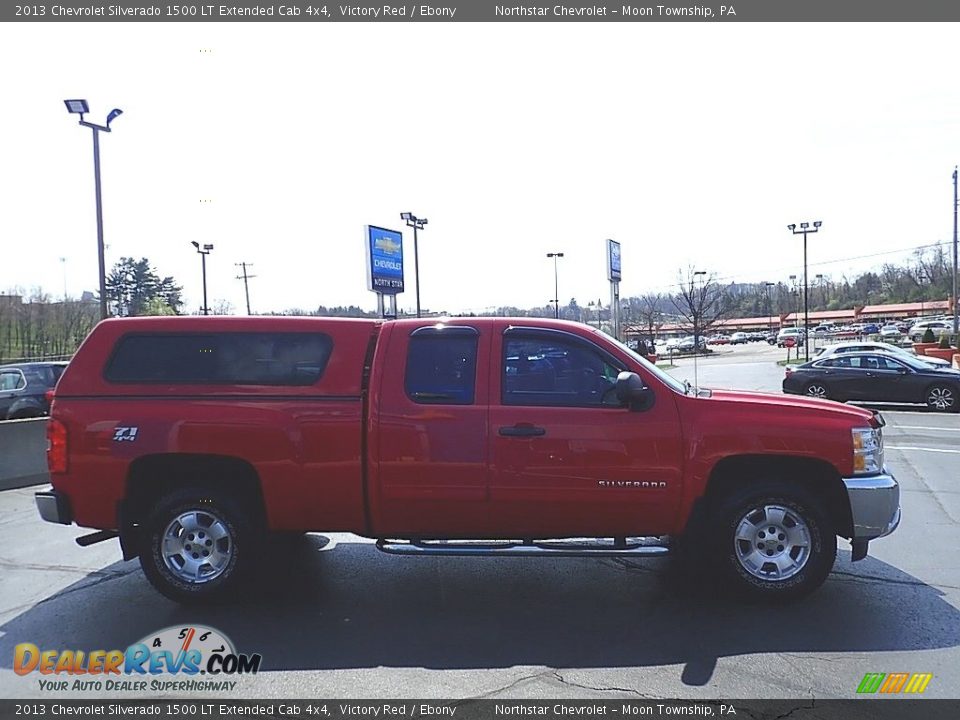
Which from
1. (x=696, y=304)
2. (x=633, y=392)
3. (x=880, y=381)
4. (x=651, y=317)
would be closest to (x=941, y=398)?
(x=880, y=381)

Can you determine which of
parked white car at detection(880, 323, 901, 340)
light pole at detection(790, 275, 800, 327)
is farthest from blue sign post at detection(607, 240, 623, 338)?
light pole at detection(790, 275, 800, 327)

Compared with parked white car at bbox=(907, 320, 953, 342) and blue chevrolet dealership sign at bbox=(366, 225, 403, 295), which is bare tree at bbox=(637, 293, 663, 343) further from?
parked white car at bbox=(907, 320, 953, 342)

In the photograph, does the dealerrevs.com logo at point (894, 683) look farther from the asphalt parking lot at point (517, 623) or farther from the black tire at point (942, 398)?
the black tire at point (942, 398)

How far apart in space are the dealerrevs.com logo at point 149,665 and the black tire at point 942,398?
18133mm

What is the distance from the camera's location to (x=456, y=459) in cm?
504

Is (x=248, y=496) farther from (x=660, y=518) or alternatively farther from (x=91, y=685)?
(x=660, y=518)

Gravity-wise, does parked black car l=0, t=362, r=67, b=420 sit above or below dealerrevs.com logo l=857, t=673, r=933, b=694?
above

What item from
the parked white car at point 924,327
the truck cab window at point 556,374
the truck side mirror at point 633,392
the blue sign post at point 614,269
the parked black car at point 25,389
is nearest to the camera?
the truck side mirror at point 633,392

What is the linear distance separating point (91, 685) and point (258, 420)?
185 centimetres

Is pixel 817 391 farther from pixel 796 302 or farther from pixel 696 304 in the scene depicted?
pixel 796 302

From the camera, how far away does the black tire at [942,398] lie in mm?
17453

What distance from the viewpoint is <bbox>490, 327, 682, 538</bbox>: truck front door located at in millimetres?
5004

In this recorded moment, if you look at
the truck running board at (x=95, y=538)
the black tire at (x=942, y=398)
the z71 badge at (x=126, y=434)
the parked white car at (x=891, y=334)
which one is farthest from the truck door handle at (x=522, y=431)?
the parked white car at (x=891, y=334)

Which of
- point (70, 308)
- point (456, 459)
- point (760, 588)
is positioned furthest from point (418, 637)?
point (70, 308)
